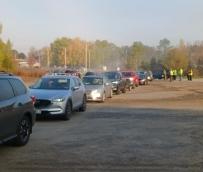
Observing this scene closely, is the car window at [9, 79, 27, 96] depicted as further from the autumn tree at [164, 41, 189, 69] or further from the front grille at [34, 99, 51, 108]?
the autumn tree at [164, 41, 189, 69]

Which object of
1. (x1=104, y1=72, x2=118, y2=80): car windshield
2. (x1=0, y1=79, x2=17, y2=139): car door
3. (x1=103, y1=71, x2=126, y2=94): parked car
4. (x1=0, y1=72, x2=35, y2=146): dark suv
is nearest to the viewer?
(x1=0, y1=79, x2=17, y2=139): car door

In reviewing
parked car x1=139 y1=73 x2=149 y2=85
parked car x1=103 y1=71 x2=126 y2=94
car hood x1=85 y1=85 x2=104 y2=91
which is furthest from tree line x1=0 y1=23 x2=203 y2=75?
car hood x1=85 y1=85 x2=104 y2=91

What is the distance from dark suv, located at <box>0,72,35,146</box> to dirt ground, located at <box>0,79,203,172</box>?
329 millimetres

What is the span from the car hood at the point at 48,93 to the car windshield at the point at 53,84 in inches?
24.0

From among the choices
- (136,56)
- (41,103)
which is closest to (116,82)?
(41,103)

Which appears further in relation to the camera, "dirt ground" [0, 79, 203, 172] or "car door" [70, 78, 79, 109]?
"car door" [70, 78, 79, 109]

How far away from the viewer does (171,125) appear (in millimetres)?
15539

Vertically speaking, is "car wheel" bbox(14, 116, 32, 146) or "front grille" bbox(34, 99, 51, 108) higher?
"front grille" bbox(34, 99, 51, 108)

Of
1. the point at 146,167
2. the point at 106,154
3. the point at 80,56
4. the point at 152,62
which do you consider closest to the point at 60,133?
the point at 106,154

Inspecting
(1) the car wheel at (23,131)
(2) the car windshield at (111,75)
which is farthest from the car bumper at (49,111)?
(2) the car windshield at (111,75)

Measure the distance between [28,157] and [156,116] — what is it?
915 cm

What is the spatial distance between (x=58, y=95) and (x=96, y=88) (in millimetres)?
9575

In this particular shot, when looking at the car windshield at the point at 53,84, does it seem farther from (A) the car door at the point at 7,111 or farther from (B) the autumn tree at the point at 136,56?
(B) the autumn tree at the point at 136,56

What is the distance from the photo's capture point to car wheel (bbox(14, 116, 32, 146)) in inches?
440
